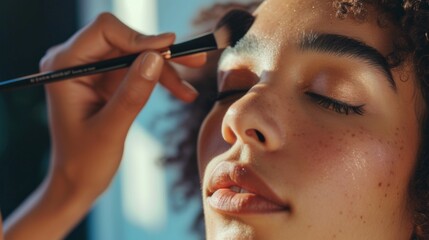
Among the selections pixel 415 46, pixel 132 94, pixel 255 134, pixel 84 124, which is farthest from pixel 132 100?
pixel 415 46

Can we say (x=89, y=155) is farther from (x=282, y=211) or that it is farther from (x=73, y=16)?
(x=73, y=16)

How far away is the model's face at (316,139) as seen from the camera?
2.30ft

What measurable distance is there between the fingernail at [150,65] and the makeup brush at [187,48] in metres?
0.01

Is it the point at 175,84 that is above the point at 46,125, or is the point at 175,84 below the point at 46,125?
above

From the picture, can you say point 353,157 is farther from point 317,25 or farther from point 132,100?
point 132,100

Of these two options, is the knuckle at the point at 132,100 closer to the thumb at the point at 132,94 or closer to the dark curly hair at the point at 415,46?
the thumb at the point at 132,94

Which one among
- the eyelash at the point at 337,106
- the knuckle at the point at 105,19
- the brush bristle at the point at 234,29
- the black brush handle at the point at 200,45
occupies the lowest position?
the eyelash at the point at 337,106

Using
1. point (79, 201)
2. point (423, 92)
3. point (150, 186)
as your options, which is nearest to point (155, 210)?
point (150, 186)

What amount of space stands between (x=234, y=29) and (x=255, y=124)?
19cm

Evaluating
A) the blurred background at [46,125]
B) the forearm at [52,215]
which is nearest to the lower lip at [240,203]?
the forearm at [52,215]

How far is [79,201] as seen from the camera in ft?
3.34

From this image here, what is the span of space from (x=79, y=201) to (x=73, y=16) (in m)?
0.72

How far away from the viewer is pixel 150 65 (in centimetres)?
86

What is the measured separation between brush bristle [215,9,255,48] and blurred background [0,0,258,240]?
52 centimetres
